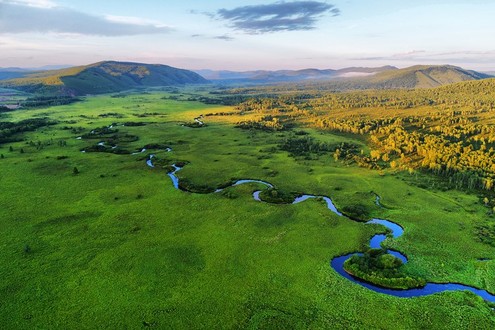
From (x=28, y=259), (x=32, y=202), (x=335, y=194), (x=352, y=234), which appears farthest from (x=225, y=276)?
(x=32, y=202)

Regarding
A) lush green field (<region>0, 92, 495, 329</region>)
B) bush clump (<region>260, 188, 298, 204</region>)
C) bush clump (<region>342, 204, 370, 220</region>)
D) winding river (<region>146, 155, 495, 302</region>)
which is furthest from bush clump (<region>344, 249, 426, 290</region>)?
bush clump (<region>260, 188, 298, 204</region>)

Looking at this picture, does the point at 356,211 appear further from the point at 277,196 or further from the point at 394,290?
the point at 394,290

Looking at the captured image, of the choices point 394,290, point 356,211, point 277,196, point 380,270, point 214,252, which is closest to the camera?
point 394,290

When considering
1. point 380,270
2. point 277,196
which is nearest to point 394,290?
point 380,270

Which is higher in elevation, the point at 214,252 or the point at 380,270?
the point at 214,252

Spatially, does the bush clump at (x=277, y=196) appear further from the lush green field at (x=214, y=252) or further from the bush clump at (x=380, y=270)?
the bush clump at (x=380, y=270)

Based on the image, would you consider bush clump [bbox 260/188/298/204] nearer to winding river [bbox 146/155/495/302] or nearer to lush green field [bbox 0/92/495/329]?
lush green field [bbox 0/92/495/329]

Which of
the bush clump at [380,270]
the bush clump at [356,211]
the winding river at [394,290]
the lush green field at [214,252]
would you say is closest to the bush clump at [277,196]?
the lush green field at [214,252]

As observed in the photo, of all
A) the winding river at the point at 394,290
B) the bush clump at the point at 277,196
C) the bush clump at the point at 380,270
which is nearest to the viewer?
the winding river at the point at 394,290

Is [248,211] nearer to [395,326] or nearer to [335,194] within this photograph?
[335,194]

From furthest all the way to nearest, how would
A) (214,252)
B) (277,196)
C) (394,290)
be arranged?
(277,196) → (214,252) → (394,290)
